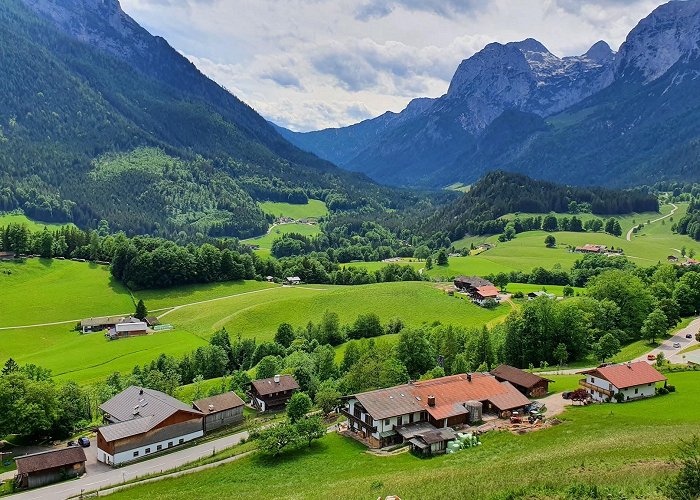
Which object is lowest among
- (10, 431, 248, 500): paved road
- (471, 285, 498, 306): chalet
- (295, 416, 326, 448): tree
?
(10, 431, 248, 500): paved road

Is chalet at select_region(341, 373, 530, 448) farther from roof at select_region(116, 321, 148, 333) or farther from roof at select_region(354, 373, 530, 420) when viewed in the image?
roof at select_region(116, 321, 148, 333)

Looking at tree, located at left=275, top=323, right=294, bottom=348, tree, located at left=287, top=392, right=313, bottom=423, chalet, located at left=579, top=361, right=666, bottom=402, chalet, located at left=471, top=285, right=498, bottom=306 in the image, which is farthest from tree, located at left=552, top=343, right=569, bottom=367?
tree, located at left=275, top=323, right=294, bottom=348

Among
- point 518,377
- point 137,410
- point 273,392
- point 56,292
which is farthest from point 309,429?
point 56,292

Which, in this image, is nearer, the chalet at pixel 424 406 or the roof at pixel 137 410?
the chalet at pixel 424 406

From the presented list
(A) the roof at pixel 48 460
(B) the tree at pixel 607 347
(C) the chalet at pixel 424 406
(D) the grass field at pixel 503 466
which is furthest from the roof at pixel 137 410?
(B) the tree at pixel 607 347

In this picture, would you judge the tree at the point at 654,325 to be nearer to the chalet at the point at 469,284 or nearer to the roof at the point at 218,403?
A: the chalet at the point at 469,284

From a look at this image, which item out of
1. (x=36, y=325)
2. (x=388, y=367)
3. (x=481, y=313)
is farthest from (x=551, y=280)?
(x=36, y=325)

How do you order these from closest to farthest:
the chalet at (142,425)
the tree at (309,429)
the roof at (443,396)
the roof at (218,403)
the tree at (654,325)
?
the tree at (309,429) < the roof at (443,396) < the chalet at (142,425) < the roof at (218,403) < the tree at (654,325)

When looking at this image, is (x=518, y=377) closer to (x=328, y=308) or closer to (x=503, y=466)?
(x=503, y=466)
